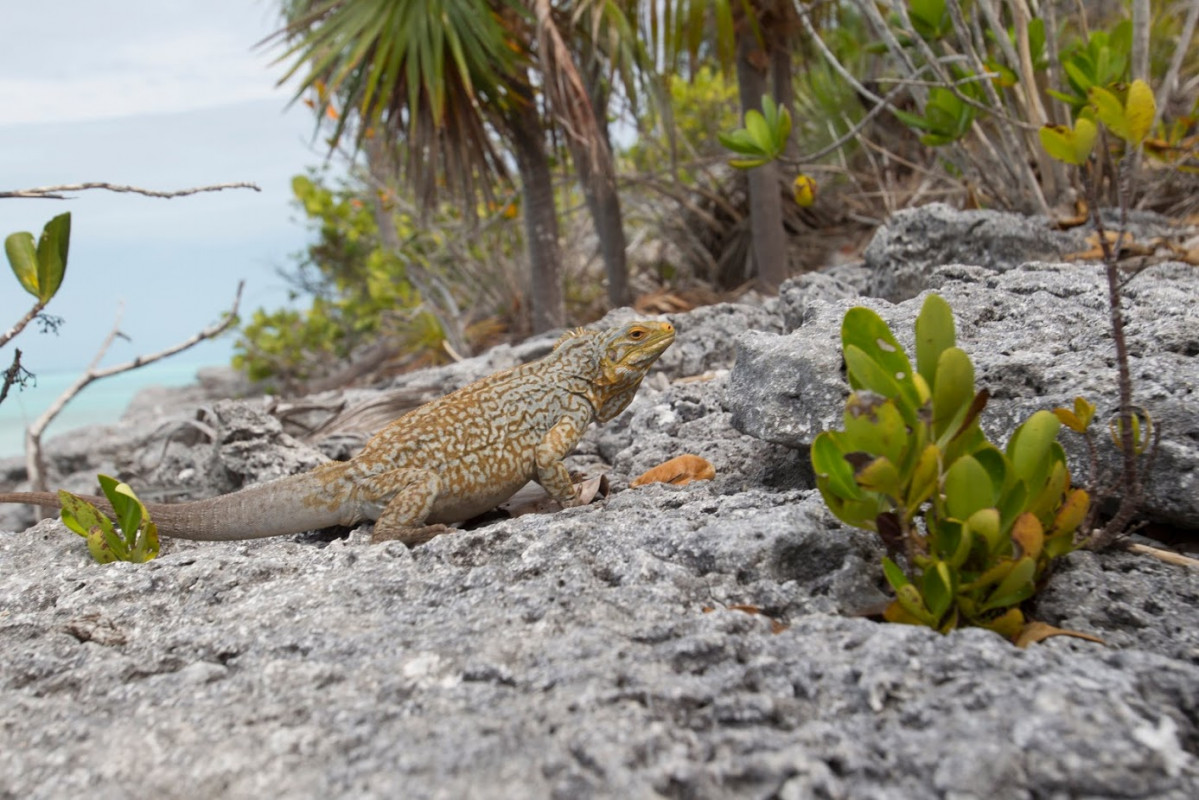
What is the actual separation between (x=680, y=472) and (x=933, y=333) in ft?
4.74

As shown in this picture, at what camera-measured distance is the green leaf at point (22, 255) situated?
322 cm

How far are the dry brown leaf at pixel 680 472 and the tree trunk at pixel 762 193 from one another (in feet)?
16.5

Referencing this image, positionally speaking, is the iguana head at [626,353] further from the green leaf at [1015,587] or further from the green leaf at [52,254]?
the green leaf at [52,254]

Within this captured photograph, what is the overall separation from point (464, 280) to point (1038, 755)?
12128 mm

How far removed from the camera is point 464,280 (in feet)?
42.4

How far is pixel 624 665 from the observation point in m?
1.64

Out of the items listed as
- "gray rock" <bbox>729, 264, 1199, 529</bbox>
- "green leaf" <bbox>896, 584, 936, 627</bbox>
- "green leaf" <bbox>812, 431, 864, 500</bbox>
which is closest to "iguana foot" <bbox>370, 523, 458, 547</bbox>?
"gray rock" <bbox>729, 264, 1199, 529</bbox>

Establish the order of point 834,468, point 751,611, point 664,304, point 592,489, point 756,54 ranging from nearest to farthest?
point 834,468 → point 751,611 → point 592,489 → point 756,54 → point 664,304

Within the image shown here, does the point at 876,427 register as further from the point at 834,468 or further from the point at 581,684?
the point at 581,684

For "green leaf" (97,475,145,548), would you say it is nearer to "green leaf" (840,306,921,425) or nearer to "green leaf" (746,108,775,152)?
"green leaf" (840,306,921,425)

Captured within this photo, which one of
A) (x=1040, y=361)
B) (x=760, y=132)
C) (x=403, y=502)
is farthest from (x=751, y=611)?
(x=760, y=132)

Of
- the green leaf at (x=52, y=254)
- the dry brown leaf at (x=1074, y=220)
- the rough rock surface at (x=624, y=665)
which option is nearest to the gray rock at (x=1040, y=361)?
the rough rock surface at (x=624, y=665)

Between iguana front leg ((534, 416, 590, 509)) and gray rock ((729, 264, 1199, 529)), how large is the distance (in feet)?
2.03

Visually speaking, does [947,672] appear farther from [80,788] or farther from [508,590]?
[80,788]
